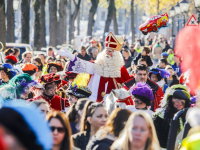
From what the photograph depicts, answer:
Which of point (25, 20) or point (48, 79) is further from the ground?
point (25, 20)

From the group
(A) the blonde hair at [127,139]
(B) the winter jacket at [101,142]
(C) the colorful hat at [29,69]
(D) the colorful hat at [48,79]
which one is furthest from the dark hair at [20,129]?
(C) the colorful hat at [29,69]

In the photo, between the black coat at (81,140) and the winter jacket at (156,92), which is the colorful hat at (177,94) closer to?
the winter jacket at (156,92)

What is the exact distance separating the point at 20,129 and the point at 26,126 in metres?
0.04

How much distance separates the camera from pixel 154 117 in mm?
6152

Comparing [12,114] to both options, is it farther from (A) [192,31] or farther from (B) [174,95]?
(B) [174,95]

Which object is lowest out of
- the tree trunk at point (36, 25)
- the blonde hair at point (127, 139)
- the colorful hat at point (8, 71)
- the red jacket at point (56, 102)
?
the red jacket at point (56, 102)

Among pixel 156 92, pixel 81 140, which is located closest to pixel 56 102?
pixel 156 92

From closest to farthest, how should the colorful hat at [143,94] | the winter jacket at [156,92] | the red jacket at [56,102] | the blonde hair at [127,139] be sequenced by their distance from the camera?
the blonde hair at [127,139], the colorful hat at [143,94], the red jacket at [56,102], the winter jacket at [156,92]

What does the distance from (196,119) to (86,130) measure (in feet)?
7.03

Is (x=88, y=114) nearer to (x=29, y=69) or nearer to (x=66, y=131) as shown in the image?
(x=66, y=131)

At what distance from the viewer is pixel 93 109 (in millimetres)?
5281

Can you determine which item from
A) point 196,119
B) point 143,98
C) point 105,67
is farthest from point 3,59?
point 196,119

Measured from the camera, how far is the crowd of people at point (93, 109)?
2551 mm

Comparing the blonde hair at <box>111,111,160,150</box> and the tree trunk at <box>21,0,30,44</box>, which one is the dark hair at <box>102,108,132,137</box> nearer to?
the blonde hair at <box>111,111,160,150</box>
